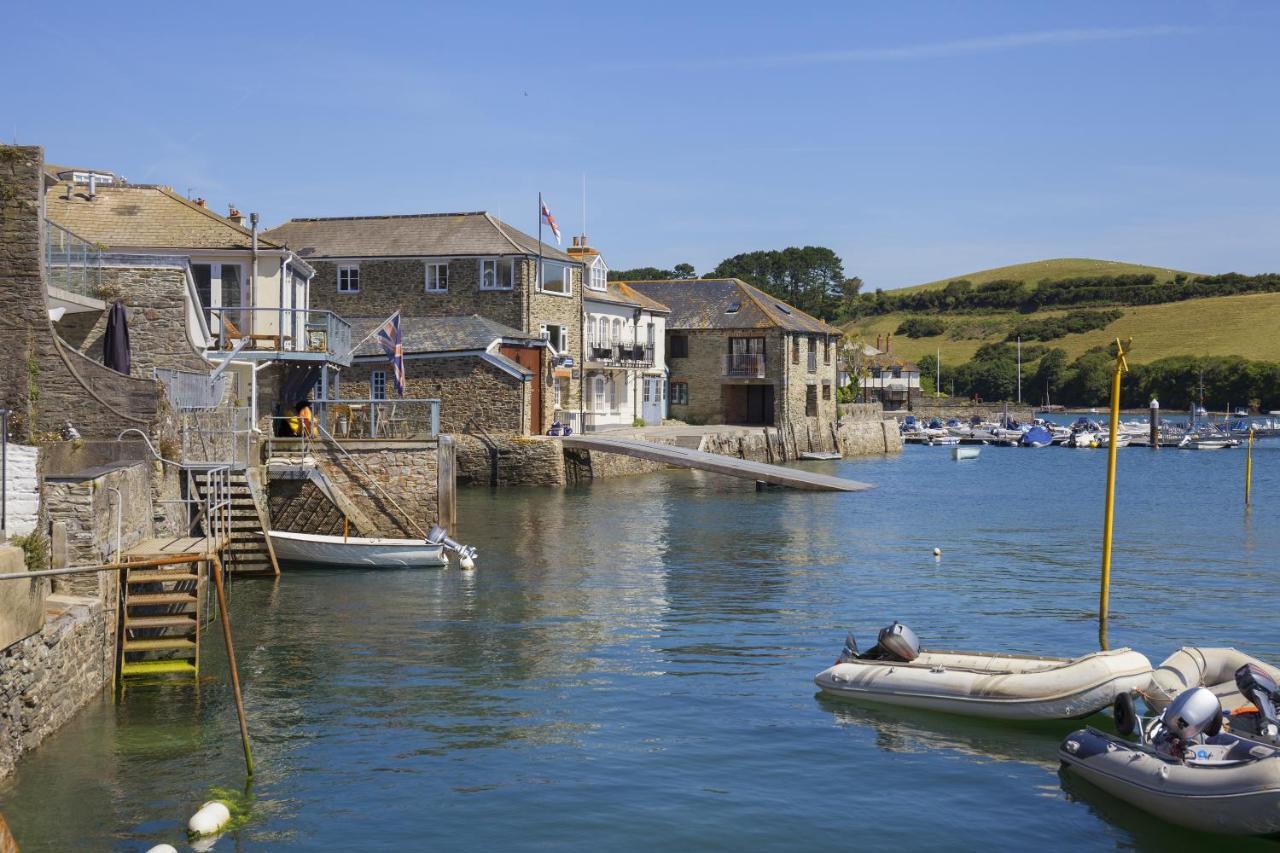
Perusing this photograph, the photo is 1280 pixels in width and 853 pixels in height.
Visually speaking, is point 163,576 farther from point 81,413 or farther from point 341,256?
point 341,256

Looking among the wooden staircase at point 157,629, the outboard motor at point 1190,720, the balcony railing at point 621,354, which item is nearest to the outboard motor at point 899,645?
the outboard motor at point 1190,720

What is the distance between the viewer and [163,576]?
19.8 m

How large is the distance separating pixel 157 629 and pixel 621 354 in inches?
1979

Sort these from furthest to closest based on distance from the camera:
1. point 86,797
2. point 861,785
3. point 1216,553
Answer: point 1216,553 < point 861,785 < point 86,797

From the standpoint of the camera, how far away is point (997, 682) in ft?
60.2

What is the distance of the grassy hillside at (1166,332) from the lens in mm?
153750

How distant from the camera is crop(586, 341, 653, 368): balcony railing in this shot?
67.1 meters

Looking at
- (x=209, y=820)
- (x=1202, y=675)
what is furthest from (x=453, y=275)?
(x=209, y=820)

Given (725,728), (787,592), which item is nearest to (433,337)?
(787,592)

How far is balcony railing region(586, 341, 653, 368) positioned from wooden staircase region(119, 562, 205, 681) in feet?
153

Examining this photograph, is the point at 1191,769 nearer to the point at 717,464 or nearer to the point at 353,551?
the point at 353,551

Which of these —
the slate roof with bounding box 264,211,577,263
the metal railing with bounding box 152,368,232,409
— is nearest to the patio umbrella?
the metal railing with bounding box 152,368,232,409

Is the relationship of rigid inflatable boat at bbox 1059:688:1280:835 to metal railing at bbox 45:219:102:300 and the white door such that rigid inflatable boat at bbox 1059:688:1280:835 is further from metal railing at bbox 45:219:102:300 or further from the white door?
the white door

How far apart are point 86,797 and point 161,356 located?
18.9 m
